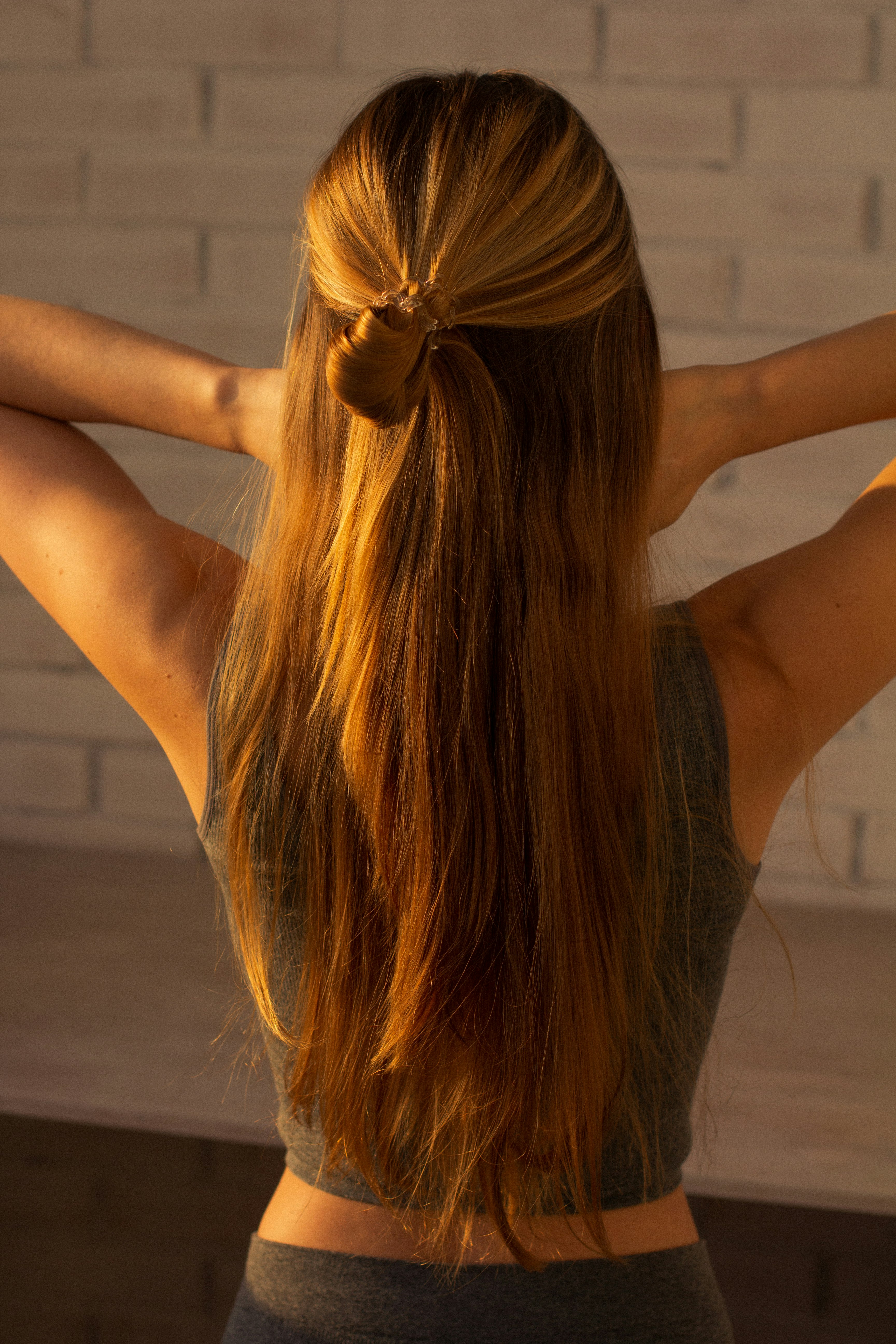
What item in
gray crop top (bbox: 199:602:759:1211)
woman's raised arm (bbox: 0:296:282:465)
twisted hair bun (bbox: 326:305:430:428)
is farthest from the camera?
woman's raised arm (bbox: 0:296:282:465)

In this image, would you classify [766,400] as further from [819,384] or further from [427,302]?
[427,302]

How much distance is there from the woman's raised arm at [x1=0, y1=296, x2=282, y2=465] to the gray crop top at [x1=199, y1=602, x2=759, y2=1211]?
19 cm

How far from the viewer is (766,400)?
691 mm

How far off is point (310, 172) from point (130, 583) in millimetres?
1093

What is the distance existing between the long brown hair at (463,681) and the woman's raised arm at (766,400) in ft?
0.36

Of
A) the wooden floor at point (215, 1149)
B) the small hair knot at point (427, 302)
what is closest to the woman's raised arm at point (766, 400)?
the small hair knot at point (427, 302)

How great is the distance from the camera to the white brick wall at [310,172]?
1378 millimetres

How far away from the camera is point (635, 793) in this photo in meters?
0.57

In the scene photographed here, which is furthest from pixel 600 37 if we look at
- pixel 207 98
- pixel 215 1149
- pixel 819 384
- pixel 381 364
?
pixel 215 1149

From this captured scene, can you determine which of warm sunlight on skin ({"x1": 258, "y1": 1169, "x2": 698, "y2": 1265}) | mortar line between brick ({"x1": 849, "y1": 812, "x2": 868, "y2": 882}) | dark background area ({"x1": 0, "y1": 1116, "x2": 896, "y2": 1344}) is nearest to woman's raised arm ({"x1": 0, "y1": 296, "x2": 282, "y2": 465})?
warm sunlight on skin ({"x1": 258, "y1": 1169, "x2": 698, "y2": 1265})

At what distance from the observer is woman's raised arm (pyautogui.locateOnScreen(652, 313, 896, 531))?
2.24 feet

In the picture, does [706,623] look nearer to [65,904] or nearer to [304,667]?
[304,667]

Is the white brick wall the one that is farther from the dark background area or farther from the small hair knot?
the small hair knot

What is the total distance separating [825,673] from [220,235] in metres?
1.20
